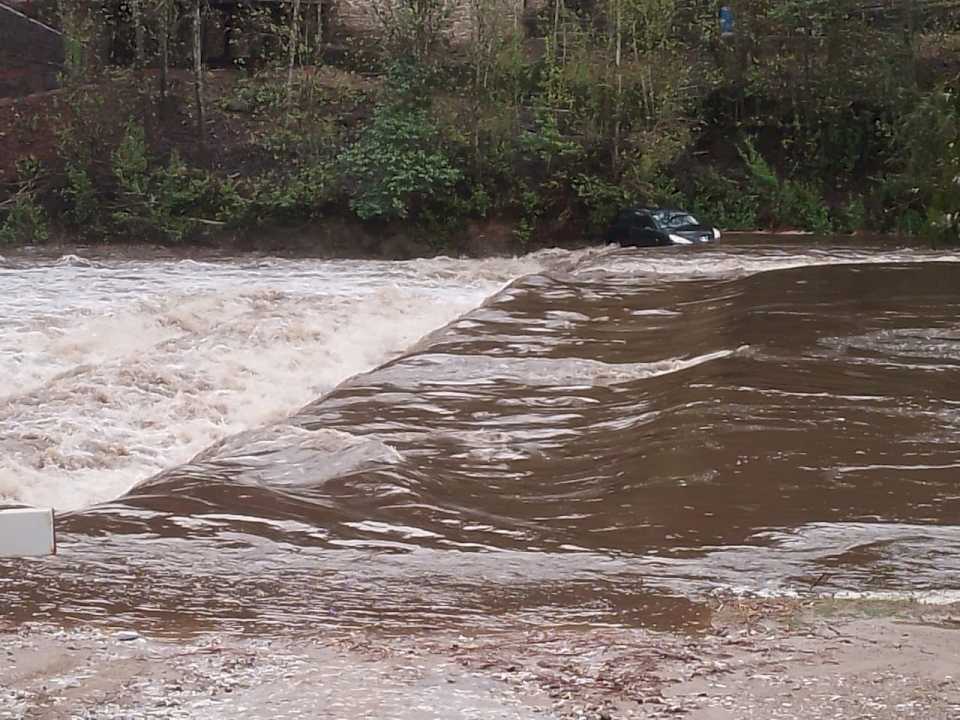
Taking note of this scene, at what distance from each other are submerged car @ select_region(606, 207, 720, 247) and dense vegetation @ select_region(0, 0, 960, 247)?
58.3 inches

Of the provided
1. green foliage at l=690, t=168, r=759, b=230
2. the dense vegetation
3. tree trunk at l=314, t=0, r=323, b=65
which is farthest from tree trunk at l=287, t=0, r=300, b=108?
green foliage at l=690, t=168, r=759, b=230

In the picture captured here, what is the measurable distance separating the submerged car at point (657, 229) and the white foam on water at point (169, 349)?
3.07m

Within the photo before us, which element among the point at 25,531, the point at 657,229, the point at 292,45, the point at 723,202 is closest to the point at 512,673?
the point at 25,531

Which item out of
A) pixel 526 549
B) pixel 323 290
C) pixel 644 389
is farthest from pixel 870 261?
pixel 526 549

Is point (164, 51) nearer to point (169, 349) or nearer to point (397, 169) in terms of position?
point (397, 169)

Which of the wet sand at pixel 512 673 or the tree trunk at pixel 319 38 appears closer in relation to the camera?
the wet sand at pixel 512 673

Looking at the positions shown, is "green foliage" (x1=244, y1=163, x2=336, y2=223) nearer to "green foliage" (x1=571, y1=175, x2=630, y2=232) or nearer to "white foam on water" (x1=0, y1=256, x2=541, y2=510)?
"green foliage" (x1=571, y1=175, x2=630, y2=232)

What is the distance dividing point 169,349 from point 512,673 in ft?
28.3

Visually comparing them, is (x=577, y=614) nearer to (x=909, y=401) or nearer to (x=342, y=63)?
(x=909, y=401)

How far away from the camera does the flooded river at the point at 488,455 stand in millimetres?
5441

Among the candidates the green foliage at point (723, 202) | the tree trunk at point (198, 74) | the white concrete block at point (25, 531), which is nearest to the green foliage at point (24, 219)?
the tree trunk at point (198, 74)

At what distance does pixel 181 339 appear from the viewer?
13031 mm

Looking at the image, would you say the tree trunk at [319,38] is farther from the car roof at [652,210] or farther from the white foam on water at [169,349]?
the white foam on water at [169,349]

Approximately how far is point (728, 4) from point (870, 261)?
1156 cm
